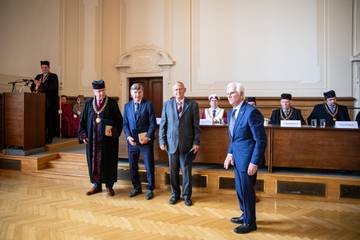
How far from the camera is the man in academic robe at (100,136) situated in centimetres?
412

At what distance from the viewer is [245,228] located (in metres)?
2.95

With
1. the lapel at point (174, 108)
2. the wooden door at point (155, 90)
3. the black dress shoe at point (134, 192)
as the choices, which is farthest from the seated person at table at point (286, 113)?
the wooden door at point (155, 90)

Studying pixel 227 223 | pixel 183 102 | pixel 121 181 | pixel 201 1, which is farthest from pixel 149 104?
pixel 201 1

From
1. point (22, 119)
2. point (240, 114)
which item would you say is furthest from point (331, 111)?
point (22, 119)

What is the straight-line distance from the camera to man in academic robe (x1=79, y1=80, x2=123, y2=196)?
4117 mm

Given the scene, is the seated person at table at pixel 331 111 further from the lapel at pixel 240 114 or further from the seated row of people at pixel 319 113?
the lapel at pixel 240 114

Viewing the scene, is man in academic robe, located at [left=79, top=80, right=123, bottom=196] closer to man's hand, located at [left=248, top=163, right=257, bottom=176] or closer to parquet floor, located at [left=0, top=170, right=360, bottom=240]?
parquet floor, located at [left=0, top=170, right=360, bottom=240]

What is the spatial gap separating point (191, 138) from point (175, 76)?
4.79 m

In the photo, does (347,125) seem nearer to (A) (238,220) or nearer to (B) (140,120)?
(A) (238,220)

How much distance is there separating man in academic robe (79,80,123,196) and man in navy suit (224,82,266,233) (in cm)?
183

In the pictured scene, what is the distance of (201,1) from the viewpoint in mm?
8117

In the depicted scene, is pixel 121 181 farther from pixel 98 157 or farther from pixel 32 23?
pixel 32 23

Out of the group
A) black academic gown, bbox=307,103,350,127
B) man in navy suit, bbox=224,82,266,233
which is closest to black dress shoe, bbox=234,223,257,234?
man in navy suit, bbox=224,82,266,233

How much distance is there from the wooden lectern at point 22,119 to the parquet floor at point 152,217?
1192 millimetres
